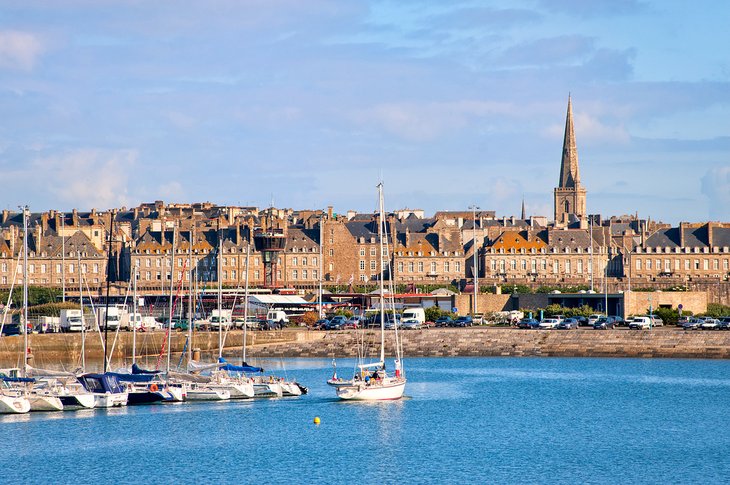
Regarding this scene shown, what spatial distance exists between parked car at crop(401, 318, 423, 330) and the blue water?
24.0 m

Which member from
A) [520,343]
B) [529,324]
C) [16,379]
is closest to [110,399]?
[16,379]

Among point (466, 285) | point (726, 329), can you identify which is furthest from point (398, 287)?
point (726, 329)

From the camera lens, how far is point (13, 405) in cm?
5434

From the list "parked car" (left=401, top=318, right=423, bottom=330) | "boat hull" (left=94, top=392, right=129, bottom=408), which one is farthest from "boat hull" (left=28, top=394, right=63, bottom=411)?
"parked car" (left=401, top=318, right=423, bottom=330)

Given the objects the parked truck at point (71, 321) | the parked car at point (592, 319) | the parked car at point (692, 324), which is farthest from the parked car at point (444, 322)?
the parked truck at point (71, 321)

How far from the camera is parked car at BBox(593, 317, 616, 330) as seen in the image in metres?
88.2

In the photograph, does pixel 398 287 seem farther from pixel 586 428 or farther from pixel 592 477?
pixel 592 477

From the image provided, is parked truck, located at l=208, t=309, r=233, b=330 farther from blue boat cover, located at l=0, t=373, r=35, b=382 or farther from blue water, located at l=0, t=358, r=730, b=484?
blue boat cover, located at l=0, t=373, r=35, b=382

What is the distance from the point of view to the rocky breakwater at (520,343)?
3081 inches

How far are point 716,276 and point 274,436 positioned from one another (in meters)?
102

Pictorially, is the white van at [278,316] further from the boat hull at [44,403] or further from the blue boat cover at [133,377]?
the boat hull at [44,403]

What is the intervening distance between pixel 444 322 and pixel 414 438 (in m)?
48.1

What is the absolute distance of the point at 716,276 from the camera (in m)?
142

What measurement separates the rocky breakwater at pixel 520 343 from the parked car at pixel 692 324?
4.18 ft
